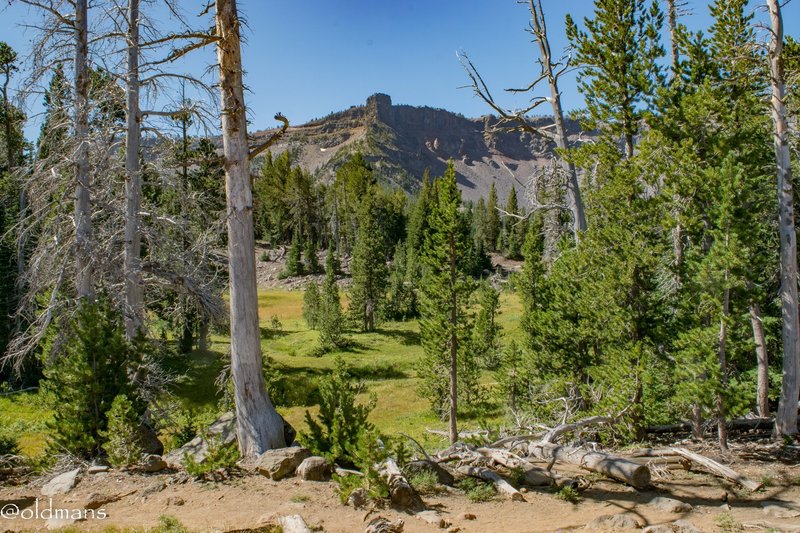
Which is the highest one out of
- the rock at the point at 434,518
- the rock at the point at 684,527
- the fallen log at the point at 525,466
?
the rock at the point at 434,518

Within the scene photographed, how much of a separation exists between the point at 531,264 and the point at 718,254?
12.3 meters

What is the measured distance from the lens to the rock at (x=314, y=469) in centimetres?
684

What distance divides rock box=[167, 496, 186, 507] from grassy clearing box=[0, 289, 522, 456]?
6.86 metres

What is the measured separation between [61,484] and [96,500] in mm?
1035

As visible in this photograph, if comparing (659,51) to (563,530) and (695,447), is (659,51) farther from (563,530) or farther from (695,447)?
(563,530)

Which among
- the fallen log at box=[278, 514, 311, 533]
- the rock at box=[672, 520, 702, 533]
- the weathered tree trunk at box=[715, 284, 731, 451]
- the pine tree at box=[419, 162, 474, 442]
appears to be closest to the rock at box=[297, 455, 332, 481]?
the fallen log at box=[278, 514, 311, 533]

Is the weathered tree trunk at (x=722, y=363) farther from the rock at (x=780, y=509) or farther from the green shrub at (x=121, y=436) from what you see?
the green shrub at (x=121, y=436)

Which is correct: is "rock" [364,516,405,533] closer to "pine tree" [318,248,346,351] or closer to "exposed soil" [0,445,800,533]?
"exposed soil" [0,445,800,533]

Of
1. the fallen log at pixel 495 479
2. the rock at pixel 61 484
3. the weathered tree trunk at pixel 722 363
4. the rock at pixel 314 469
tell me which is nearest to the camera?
the rock at pixel 61 484

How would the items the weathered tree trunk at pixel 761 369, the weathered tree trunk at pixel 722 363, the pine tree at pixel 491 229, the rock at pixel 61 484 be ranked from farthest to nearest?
1. the pine tree at pixel 491 229
2. the weathered tree trunk at pixel 761 369
3. the weathered tree trunk at pixel 722 363
4. the rock at pixel 61 484

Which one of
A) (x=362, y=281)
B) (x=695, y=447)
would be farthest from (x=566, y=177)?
(x=362, y=281)

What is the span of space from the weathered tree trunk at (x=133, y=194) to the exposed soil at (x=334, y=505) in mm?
4038

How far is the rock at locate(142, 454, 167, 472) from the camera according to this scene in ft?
23.5

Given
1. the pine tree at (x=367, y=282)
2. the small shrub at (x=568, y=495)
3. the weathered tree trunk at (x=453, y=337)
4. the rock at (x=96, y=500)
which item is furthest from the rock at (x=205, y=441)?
the pine tree at (x=367, y=282)
